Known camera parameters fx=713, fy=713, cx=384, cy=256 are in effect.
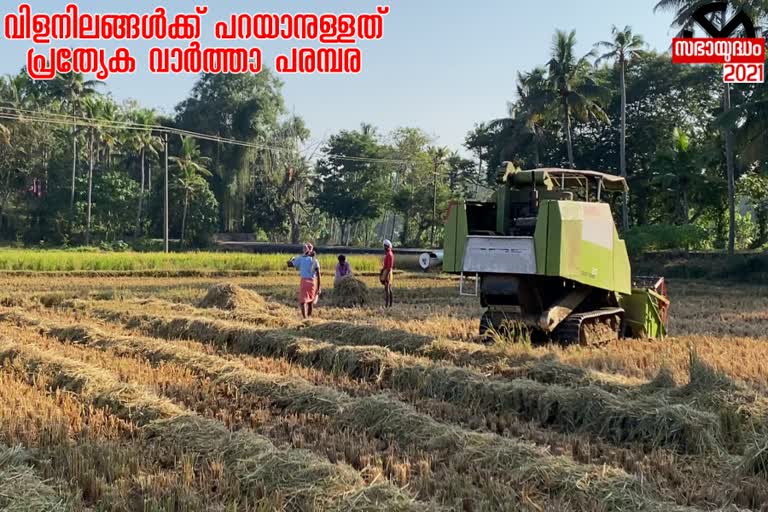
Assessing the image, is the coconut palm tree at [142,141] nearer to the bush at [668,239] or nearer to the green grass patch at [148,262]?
the green grass patch at [148,262]

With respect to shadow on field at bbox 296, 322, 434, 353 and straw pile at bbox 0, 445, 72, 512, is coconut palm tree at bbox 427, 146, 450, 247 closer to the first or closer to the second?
shadow on field at bbox 296, 322, 434, 353

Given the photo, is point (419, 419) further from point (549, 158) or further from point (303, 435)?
point (549, 158)

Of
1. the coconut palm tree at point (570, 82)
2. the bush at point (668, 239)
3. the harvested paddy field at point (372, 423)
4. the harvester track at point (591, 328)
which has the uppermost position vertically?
the coconut palm tree at point (570, 82)

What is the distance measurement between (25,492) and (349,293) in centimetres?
1304

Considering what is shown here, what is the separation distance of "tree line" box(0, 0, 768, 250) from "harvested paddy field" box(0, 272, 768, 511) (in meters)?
21.9

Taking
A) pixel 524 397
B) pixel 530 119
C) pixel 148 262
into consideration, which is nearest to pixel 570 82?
pixel 530 119

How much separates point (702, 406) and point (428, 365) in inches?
112

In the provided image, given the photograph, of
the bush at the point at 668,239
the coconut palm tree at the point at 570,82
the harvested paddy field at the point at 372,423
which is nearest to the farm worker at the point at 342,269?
the harvested paddy field at the point at 372,423

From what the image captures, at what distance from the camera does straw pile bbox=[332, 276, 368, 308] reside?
16797 mm

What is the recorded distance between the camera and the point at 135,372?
761 centimetres

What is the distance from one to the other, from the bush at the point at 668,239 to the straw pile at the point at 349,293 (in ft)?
58.9

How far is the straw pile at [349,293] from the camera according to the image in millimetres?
16797

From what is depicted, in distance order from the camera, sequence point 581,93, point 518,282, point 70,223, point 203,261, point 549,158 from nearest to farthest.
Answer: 1. point 518,282
2. point 203,261
3. point 581,93
4. point 549,158
5. point 70,223

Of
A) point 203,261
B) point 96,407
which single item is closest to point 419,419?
point 96,407
